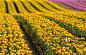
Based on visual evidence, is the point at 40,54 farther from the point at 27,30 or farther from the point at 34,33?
the point at 27,30

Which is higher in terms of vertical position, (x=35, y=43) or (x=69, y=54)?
(x=69, y=54)

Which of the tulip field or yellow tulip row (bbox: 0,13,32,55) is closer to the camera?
yellow tulip row (bbox: 0,13,32,55)

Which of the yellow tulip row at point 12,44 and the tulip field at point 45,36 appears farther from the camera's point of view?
the tulip field at point 45,36

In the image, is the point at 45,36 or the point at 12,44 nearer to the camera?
the point at 12,44

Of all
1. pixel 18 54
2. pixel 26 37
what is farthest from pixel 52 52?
pixel 26 37

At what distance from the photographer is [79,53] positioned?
5.31m

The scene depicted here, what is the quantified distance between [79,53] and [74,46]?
723 mm

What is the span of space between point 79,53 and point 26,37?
4.89 meters

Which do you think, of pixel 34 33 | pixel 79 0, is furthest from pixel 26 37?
pixel 79 0

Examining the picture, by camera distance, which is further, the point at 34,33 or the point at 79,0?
the point at 79,0

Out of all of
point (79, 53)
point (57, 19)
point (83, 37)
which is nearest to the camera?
point (79, 53)

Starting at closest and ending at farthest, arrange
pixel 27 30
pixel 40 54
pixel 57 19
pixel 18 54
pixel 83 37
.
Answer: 1. pixel 18 54
2. pixel 40 54
3. pixel 83 37
4. pixel 27 30
5. pixel 57 19

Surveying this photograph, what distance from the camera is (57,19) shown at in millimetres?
11594

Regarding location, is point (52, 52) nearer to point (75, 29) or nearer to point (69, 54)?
point (69, 54)
